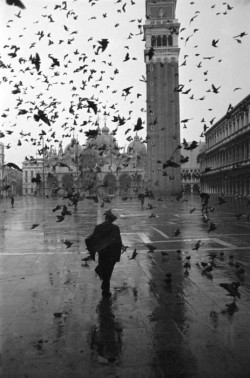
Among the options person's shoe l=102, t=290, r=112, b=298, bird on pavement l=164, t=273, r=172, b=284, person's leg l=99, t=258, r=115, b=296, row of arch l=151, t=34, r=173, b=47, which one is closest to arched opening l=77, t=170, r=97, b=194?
bird on pavement l=164, t=273, r=172, b=284

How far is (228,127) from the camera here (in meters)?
56.7

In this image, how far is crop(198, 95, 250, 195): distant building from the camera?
4724 cm

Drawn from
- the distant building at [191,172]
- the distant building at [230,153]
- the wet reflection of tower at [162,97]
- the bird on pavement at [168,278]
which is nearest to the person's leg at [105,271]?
the bird on pavement at [168,278]

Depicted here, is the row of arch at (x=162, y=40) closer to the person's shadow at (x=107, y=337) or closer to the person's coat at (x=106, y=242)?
the person's coat at (x=106, y=242)

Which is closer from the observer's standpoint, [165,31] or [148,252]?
[148,252]

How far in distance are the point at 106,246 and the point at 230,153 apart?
170ft

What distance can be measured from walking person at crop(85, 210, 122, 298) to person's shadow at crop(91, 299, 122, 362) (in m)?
0.85

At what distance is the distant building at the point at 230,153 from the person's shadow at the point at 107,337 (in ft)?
115

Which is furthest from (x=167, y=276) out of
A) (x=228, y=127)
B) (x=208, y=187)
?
(x=208, y=187)

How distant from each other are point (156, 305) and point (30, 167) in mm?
132044

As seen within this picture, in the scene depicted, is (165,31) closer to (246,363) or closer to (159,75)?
(159,75)

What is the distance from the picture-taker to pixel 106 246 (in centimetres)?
683

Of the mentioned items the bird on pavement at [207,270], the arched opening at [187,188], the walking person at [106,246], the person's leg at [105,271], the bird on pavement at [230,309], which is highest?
the arched opening at [187,188]

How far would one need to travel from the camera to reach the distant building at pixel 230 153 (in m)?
47.2
